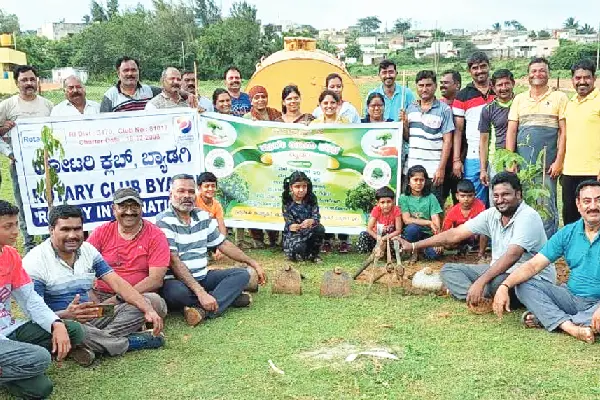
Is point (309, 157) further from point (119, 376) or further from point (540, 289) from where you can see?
point (119, 376)

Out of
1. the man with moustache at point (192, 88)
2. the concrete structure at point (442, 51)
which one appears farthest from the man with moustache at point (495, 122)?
the concrete structure at point (442, 51)

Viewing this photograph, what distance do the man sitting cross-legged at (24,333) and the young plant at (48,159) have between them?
2.89 metres

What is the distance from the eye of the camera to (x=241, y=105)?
9.35m

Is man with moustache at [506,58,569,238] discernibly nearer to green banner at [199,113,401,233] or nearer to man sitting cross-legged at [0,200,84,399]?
green banner at [199,113,401,233]

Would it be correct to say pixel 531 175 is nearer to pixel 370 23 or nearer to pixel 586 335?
pixel 586 335

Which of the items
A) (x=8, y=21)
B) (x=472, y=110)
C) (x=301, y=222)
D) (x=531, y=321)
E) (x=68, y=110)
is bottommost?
(x=531, y=321)

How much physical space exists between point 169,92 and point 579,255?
476cm

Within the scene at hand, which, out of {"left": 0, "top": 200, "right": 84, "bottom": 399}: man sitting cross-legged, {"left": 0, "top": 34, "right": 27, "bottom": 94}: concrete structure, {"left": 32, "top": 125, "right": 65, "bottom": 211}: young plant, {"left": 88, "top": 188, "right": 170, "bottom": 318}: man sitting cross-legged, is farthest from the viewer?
{"left": 0, "top": 34, "right": 27, "bottom": 94}: concrete structure

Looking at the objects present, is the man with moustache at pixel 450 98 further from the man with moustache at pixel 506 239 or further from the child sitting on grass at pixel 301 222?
the man with moustache at pixel 506 239

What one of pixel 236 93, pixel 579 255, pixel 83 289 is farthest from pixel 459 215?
pixel 83 289

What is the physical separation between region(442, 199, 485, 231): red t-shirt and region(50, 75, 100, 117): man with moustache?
405 centimetres

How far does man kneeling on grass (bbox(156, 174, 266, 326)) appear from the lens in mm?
→ 6043

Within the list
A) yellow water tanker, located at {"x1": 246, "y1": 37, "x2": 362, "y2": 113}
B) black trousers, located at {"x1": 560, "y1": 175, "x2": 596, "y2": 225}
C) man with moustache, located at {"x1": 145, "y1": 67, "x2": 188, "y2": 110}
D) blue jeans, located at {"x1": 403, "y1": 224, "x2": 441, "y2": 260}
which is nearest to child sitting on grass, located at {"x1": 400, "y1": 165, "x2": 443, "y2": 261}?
blue jeans, located at {"x1": 403, "y1": 224, "x2": 441, "y2": 260}

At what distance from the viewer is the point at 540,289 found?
569 centimetres
